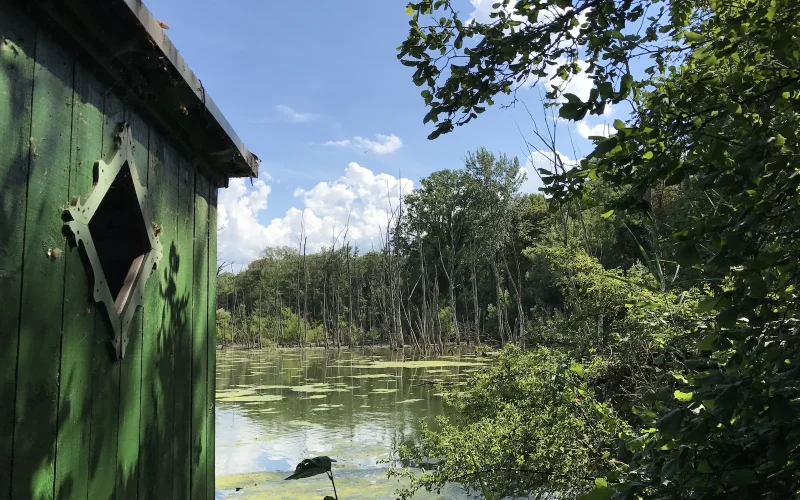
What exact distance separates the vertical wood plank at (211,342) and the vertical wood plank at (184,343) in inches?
13.4

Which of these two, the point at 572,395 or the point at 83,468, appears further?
the point at 572,395

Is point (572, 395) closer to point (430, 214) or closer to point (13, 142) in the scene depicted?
point (13, 142)

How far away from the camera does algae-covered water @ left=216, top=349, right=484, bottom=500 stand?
7266 mm

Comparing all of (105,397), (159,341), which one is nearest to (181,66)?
(159,341)

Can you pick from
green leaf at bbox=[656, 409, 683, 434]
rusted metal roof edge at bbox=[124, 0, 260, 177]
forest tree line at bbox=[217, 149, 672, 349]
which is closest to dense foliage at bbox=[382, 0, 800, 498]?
green leaf at bbox=[656, 409, 683, 434]

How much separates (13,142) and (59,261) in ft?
1.31

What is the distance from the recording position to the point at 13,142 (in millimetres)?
1569

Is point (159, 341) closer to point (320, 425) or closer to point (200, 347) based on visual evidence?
point (200, 347)

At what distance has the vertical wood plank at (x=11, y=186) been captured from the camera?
1.48 metres

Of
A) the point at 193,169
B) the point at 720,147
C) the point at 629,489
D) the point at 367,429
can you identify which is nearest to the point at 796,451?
the point at 629,489

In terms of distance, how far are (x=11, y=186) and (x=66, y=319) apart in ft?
1.56

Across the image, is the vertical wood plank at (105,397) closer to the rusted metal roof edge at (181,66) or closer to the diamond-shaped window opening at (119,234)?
the diamond-shaped window opening at (119,234)

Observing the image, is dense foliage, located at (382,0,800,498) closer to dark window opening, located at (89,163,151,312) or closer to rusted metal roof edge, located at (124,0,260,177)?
rusted metal roof edge, located at (124,0,260,177)

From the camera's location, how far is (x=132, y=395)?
2223 millimetres
